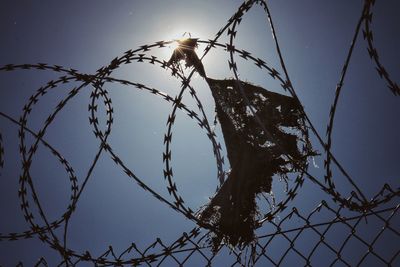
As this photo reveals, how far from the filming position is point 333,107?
287 cm

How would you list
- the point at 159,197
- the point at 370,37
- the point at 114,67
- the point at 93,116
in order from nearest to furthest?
the point at 370,37 → the point at 159,197 → the point at 114,67 → the point at 93,116

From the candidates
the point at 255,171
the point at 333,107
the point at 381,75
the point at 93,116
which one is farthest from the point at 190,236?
the point at 93,116

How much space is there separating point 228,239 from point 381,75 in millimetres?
2160

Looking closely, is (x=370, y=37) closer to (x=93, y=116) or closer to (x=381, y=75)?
(x=381, y=75)

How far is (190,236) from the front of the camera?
9.55 ft

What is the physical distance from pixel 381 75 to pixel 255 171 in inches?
65.6

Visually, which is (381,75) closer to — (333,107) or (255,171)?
(333,107)

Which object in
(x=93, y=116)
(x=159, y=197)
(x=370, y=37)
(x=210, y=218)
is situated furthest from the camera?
(x=93, y=116)

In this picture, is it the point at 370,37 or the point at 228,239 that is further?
the point at 228,239

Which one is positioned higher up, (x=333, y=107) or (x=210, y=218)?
(x=333, y=107)

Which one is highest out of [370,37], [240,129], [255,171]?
[240,129]

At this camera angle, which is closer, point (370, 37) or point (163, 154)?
point (370, 37)

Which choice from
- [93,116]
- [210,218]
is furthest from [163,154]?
[93,116]

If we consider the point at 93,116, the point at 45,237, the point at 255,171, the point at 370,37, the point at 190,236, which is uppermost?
the point at 93,116
